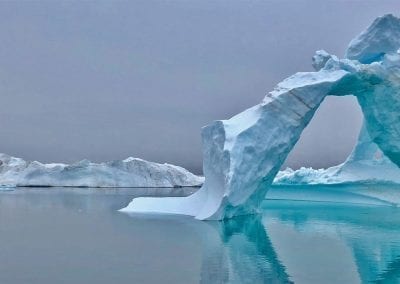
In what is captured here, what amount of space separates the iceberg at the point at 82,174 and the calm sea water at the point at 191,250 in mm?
23266

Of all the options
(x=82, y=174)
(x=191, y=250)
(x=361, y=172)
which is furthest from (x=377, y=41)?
(x=82, y=174)

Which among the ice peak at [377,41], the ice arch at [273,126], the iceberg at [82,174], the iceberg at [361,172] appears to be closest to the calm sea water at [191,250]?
the ice arch at [273,126]

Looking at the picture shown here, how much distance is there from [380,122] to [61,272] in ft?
41.2

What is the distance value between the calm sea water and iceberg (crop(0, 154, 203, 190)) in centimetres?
2327

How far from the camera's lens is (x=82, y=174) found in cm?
3716

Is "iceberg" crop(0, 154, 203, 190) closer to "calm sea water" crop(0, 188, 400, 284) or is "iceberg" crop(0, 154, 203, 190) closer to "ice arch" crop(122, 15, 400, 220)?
"ice arch" crop(122, 15, 400, 220)

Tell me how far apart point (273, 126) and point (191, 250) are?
625cm

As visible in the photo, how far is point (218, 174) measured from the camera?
45.2ft

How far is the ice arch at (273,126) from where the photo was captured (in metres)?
13.5

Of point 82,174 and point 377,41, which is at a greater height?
point 377,41

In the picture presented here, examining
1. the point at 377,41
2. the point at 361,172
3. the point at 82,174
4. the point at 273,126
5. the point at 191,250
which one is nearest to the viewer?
the point at 191,250

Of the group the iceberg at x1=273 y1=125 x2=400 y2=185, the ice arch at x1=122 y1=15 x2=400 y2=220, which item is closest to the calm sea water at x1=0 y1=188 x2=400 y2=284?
the ice arch at x1=122 y1=15 x2=400 y2=220

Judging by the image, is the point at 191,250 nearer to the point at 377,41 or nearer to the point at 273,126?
the point at 273,126

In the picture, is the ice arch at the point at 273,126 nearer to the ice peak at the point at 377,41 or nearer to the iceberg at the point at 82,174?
the ice peak at the point at 377,41
